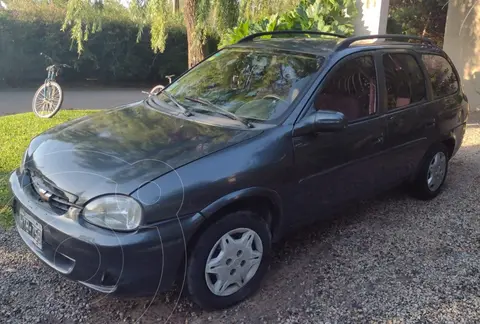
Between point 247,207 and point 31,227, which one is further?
point 247,207

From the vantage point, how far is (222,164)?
2.85 metres

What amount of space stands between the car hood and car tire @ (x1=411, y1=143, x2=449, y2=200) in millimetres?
2603

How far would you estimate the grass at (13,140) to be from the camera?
4.49 m

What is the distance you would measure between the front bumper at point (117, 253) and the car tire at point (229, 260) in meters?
0.13

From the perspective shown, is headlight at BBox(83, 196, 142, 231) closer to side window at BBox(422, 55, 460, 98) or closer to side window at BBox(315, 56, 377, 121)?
side window at BBox(315, 56, 377, 121)

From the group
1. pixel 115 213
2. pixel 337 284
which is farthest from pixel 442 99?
pixel 115 213

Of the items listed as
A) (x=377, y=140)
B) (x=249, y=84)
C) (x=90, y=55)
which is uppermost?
(x=249, y=84)

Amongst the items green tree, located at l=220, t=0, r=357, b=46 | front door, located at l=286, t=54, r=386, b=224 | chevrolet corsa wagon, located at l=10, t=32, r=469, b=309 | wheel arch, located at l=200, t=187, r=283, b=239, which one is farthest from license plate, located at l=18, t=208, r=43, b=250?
green tree, located at l=220, t=0, r=357, b=46

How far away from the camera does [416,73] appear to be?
15.0 feet

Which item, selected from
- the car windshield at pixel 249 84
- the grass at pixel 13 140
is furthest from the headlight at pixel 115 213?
the grass at pixel 13 140

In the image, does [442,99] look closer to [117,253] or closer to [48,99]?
[117,253]

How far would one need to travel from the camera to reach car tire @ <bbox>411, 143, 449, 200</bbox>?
16.1ft

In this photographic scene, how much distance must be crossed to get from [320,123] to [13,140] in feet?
17.3

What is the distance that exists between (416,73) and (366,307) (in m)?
2.54
